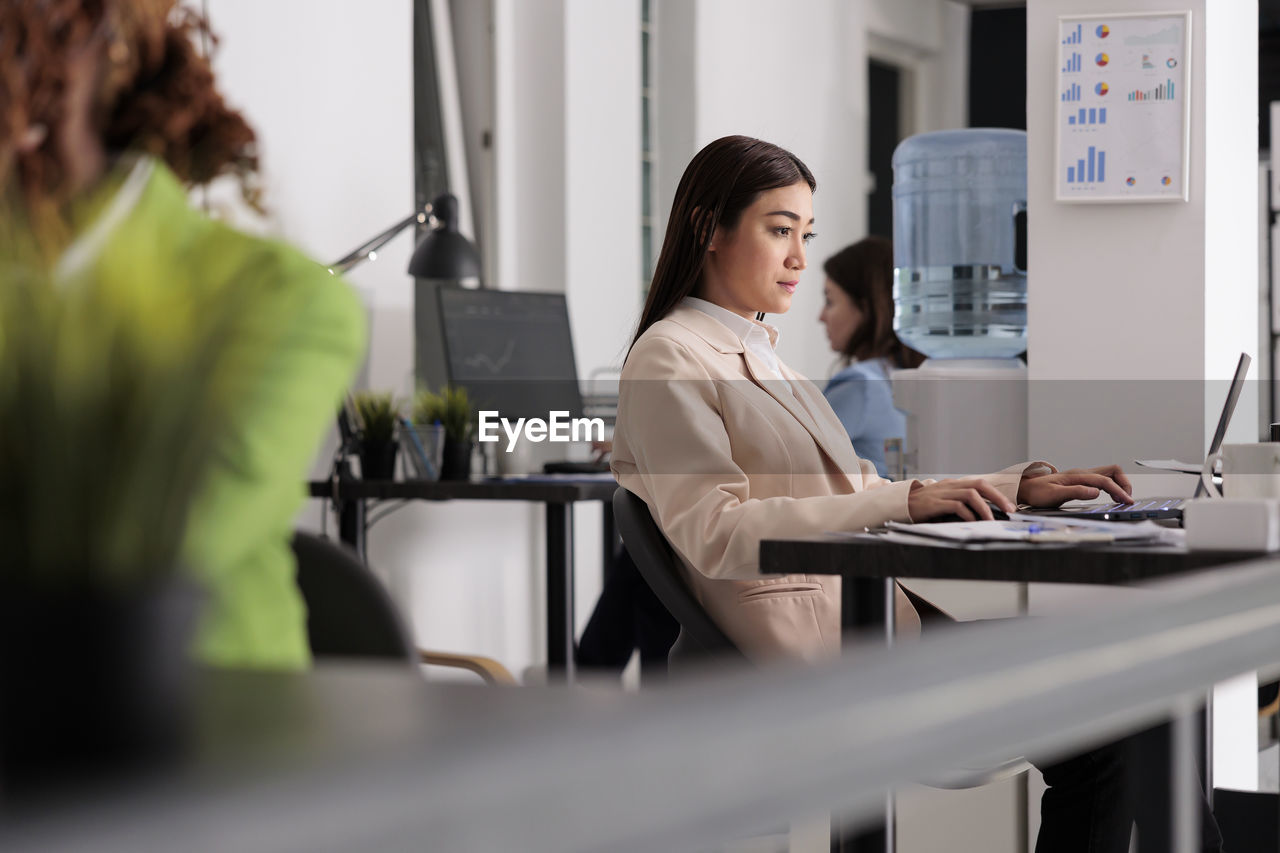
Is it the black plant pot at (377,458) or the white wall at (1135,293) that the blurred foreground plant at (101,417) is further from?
the black plant pot at (377,458)

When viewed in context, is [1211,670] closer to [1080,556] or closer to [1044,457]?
[1080,556]

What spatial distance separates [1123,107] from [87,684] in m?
→ 2.81

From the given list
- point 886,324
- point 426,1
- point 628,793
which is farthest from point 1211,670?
point 426,1

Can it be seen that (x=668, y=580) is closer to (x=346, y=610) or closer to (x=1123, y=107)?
(x=346, y=610)

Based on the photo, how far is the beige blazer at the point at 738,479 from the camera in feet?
5.47

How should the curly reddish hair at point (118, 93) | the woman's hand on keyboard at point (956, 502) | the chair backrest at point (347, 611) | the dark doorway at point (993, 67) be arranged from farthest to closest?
the dark doorway at point (993, 67)
the woman's hand on keyboard at point (956, 502)
the chair backrest at point (347, 611)
the curly reddish hair at point (118, 93)

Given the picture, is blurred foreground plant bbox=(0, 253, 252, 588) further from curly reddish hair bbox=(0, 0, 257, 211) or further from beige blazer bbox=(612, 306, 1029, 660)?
beige blazer bbox=(612, 306, 1029, 660)

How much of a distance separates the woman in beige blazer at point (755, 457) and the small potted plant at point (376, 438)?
1.76 metres

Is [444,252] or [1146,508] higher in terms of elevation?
[444,252]

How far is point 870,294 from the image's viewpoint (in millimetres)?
3961

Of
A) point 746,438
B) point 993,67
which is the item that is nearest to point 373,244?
point 746,438

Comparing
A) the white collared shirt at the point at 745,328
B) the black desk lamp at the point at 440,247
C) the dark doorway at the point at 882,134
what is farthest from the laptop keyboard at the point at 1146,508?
the dark doorway at the point at 882,134

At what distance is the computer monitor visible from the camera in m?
3.92

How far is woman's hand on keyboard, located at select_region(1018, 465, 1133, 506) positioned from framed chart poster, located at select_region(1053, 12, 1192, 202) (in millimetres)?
1089
